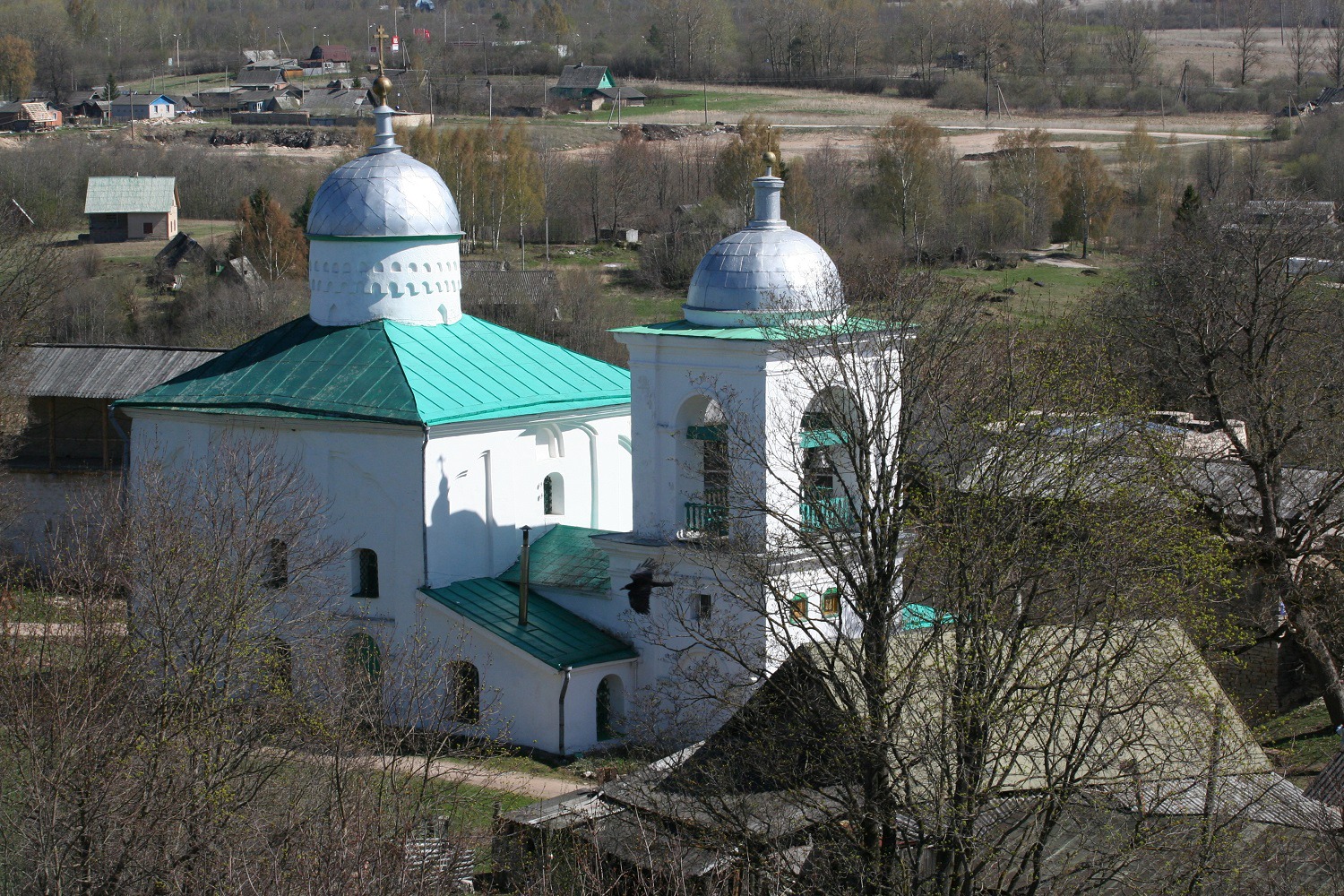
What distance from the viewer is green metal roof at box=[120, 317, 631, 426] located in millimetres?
22516

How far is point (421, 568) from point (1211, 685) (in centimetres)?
998

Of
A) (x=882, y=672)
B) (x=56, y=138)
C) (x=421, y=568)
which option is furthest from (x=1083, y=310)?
(x=56, y=138)

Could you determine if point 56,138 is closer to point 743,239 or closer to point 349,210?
point 349,210

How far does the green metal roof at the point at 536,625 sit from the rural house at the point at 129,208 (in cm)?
3894

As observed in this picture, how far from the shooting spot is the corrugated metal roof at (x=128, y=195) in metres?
57.2

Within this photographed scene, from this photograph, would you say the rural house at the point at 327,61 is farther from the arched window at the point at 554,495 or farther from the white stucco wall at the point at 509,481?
the arched window at the point at 554,495

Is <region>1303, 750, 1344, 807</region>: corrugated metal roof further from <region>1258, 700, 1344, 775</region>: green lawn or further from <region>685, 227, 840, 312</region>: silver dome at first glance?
<region>685, 227, 840, 312</region>: silver dome

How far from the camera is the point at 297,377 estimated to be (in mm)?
23297

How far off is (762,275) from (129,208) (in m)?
41.5

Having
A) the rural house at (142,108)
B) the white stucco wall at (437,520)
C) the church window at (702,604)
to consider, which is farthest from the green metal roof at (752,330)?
the rural house at (142,108)

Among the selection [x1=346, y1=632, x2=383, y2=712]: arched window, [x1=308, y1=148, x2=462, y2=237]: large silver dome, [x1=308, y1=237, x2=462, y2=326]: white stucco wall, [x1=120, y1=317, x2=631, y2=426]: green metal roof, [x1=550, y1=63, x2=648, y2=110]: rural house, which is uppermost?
[x1=550, y1=63, x2=648, y2=110]: rural house

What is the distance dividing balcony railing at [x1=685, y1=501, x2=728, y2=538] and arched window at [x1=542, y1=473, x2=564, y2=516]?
135 inches

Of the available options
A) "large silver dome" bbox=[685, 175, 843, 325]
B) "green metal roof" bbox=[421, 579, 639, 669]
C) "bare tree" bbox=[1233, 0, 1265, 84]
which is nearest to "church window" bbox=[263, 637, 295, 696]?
"green metal roof" bbox=[421, 579, 639, 669]

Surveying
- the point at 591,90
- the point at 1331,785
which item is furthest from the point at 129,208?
the point at 1331,785
